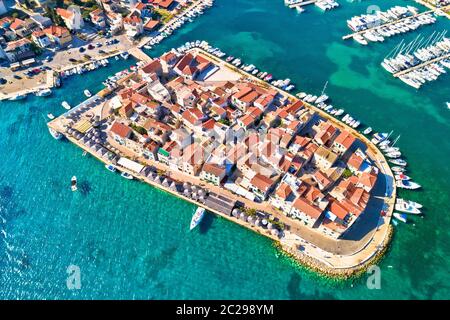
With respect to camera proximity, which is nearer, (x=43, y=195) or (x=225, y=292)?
(x=225, y=292)

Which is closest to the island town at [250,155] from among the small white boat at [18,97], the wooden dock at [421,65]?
the small white boat at [18,97]

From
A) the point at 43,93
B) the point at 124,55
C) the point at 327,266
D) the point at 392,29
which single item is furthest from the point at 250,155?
the point at 392,29

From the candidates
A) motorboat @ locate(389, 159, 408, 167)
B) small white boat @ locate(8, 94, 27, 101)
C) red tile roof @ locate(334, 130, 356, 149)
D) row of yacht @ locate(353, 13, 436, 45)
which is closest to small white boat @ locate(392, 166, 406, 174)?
motorboat @ locate(389, 159, 408, 167)

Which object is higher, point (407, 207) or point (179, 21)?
point (407, 207)

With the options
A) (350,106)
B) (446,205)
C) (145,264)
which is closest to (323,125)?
(350,106)

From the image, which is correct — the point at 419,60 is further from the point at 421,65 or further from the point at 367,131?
the point at 367,131

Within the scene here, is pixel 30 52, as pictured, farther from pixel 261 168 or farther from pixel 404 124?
pixel 404 124
